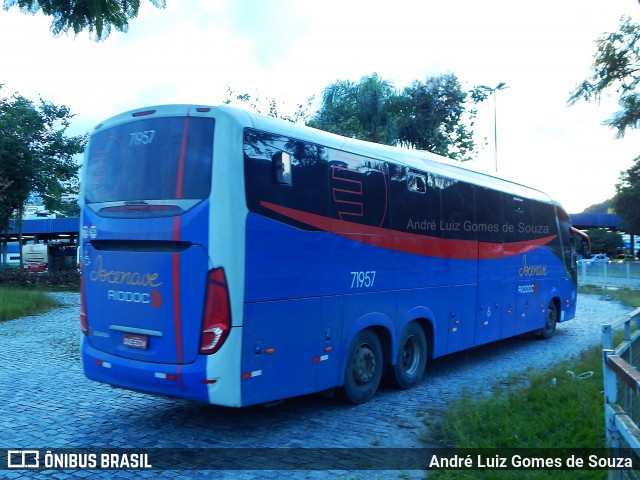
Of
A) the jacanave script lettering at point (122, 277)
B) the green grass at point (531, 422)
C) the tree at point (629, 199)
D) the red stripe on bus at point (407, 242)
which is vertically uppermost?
the tree at point (629, 199)

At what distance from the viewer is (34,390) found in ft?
28.5

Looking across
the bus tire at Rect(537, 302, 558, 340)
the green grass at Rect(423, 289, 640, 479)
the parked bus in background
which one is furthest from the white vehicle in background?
the green grass at Rect(423, 289, 640, 479)

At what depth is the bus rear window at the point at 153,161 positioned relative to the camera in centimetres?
636

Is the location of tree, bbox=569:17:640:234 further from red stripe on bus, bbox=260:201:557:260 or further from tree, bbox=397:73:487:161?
tree, bbox=397:73:487:161

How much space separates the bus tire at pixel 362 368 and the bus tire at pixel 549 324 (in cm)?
696

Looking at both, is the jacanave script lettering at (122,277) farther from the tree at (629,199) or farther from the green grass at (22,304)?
the tree at (629,199)

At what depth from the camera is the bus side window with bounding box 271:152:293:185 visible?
6.78 m

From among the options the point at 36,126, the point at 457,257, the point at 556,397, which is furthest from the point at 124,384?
the point at 36,126

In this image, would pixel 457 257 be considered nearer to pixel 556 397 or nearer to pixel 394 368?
pixel 394 368

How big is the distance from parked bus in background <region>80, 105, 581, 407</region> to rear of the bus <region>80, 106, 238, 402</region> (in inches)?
0.6

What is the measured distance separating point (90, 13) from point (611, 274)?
2919 cm

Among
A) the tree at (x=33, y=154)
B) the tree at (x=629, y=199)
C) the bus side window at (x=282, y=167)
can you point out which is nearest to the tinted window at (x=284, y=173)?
the bus side window at (x=282, y=167)

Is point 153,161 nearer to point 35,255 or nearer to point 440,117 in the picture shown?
point 440,117

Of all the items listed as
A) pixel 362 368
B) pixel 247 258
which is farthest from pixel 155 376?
pixel 362 368
